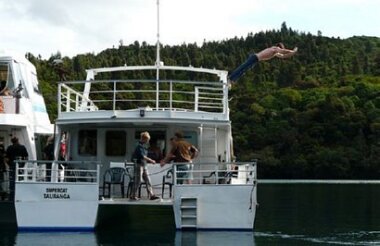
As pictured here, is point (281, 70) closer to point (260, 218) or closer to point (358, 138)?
point (358, 138)

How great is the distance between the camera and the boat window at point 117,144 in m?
22.3

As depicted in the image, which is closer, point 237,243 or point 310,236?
point 237,243

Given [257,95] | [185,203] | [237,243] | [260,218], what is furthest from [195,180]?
[257,95]

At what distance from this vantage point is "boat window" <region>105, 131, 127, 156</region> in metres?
22.3

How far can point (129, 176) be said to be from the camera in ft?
65.8

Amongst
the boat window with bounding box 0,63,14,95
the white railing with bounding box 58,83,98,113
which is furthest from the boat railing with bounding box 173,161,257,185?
the boat window with bounding box 0,63,14,95

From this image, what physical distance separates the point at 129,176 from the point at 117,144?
2443 millimetres

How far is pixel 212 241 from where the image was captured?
58.8 ft

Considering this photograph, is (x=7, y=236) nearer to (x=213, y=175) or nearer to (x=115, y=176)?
(x=115, y=176)

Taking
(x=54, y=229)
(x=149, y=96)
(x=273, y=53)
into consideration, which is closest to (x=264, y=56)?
(x=273, y=53)

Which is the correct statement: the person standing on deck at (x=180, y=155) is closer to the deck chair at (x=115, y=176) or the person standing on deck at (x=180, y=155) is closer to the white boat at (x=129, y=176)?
the white boat at (x=129, y=176)

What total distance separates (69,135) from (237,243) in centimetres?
A: 674

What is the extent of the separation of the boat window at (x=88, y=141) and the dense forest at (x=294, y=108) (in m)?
45.7

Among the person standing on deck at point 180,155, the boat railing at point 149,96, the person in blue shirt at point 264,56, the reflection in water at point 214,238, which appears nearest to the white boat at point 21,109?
the boat railing at point 149,96
